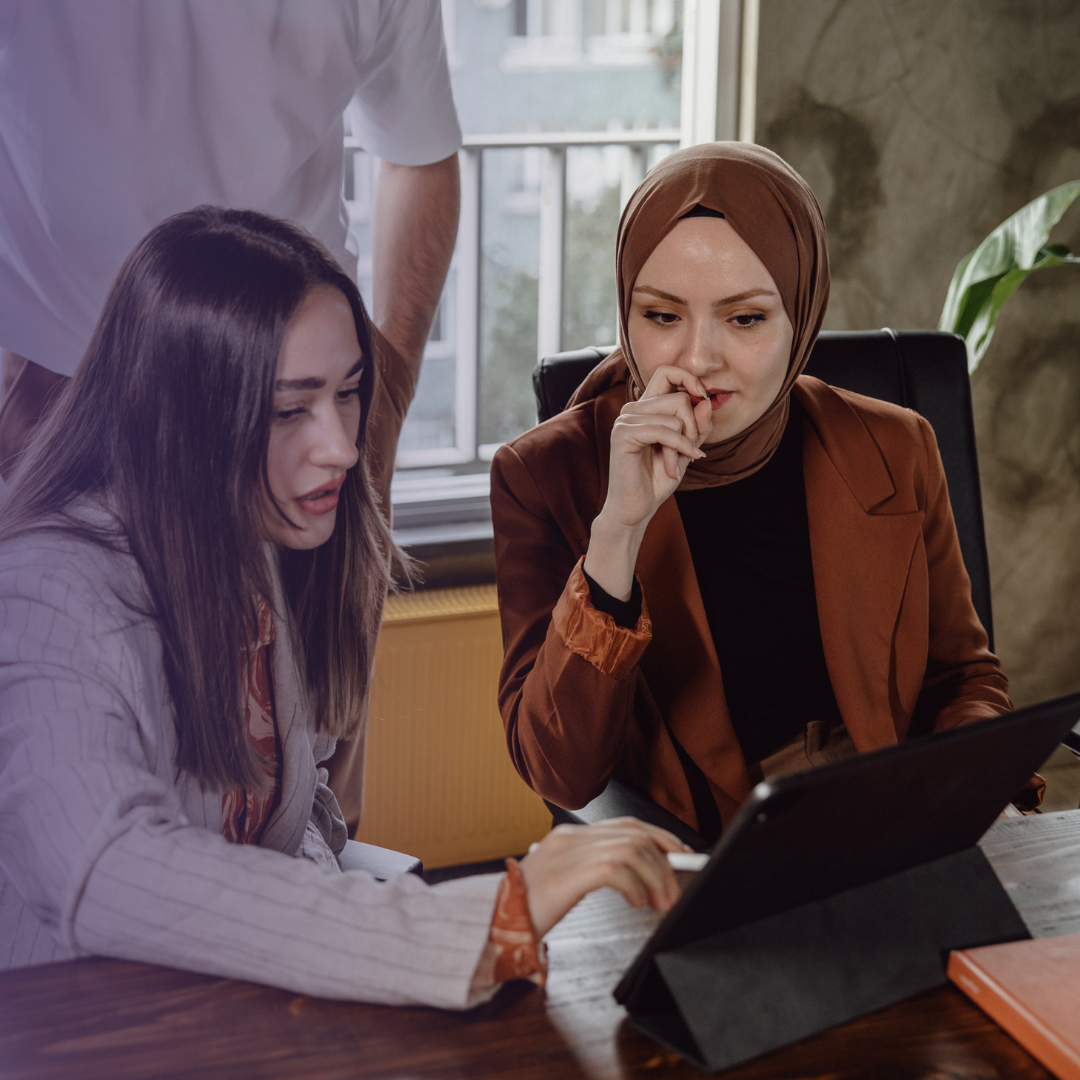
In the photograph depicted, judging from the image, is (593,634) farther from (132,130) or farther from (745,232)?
(132,130)

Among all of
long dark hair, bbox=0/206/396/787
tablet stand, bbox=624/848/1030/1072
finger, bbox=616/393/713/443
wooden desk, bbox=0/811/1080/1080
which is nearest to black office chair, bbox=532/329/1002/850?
finger, bbox=616/393/713/443

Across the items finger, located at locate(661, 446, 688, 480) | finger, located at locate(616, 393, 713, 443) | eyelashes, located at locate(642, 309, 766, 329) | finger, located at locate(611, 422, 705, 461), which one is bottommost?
finger, located at locate(661, 446, 688, 480)

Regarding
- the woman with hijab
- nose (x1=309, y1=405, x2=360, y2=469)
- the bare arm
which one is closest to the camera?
nose (x1=309, y1=405, x2=360, y2=469)

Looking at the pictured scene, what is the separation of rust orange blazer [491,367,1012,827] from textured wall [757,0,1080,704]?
3.15 feet

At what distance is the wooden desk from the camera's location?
0.69 m

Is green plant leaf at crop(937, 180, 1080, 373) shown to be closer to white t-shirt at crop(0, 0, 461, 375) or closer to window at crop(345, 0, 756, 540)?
window at crop(345, 0, 756, 540)

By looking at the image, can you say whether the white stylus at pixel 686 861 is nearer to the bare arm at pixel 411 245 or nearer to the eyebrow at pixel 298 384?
the eyebrow at pixel 298 384

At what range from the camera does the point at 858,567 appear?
140 centimetres

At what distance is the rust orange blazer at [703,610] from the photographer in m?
1.31

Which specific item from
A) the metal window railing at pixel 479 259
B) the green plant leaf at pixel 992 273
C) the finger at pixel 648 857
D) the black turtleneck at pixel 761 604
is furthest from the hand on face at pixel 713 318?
the green plant leaf at pixel 992 273

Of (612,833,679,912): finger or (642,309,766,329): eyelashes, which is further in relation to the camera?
(642,309,766,329): eyelashes

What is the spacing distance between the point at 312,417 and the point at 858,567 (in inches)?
28.4

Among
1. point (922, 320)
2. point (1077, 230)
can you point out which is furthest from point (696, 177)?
point (1077, 230)

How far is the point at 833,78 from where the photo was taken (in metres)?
2.20
